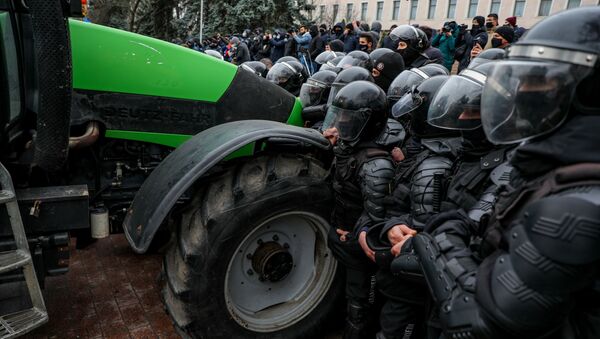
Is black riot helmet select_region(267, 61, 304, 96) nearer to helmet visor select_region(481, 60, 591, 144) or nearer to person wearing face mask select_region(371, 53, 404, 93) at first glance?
person wearing face mask select_region(371, 53, 404, 93)

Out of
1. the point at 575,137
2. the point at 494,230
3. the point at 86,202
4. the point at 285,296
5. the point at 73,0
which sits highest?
the point at 73,0

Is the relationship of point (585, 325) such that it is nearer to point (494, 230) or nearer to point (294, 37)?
point (494, 230)

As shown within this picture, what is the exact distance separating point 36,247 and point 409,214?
2066 mm

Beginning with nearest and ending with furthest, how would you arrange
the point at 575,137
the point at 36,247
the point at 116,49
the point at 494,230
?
the point at 575,137 → the point at 494,230 → the point at 36,247 → the point at 116,49

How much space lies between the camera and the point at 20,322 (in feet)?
7.52

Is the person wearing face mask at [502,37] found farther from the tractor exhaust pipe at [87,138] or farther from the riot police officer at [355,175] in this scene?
the tractor exhaust pipe at [87,138]

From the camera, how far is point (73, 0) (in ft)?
6.86

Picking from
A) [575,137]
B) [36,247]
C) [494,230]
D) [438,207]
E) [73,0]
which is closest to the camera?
[575,137]

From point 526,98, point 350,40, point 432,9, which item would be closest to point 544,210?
point 526,98

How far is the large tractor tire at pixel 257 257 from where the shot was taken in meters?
2.47

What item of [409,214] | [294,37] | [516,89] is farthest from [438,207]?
[294,37]

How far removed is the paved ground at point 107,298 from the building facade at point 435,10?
31560 mm

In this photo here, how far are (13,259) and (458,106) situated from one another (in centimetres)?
241

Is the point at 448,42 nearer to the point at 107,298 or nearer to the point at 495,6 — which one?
the point at 107,298
